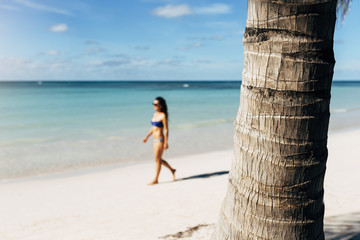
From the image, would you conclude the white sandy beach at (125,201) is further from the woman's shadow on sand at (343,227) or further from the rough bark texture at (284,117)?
the rough bark texture at (284,117)

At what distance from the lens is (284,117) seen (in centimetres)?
187

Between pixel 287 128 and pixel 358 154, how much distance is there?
7.84 meters

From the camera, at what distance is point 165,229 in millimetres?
4230

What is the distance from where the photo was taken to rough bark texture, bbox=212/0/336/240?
5.99 ft

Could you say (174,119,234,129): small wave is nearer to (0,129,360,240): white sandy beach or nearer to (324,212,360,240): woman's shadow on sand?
(0,129,360,240): white sandy beach

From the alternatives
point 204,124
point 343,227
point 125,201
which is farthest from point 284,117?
point 204,124

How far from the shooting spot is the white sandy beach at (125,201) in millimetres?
4359

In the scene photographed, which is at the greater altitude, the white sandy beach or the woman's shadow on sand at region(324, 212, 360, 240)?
the woman's shadow on sand at region(324, 212, 360, 240)

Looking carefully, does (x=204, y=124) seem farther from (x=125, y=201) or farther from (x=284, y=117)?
(x=284, y=117)

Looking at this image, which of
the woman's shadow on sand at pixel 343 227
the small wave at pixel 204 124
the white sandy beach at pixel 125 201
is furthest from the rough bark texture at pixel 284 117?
the small wave at pixel 204 124

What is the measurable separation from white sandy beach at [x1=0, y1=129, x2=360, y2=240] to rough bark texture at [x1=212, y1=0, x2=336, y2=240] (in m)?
2.05

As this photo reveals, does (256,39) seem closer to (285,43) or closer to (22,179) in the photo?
(285,43)

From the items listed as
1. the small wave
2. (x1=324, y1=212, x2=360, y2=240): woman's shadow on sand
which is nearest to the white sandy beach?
(x1=324, y1=212, x2=360, y2=240): woman's shadow on sand

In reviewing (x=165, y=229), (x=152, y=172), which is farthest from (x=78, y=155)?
(x=165, y=229)
